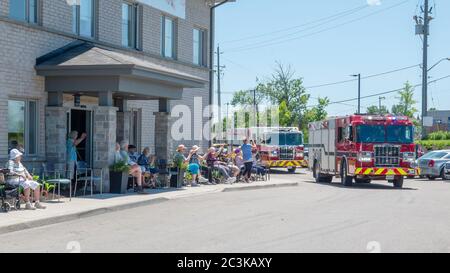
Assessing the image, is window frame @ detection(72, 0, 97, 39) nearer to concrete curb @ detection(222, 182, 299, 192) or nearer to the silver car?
concrete curb @ detection(222, 182, 299, 192)

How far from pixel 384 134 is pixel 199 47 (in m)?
8.48

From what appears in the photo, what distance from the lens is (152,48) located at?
78.8ft

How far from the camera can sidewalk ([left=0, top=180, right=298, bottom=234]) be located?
40.7ft

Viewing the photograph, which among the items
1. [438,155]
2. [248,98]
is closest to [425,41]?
[438,155]

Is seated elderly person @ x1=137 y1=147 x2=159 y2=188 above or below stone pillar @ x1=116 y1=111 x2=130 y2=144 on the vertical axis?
below

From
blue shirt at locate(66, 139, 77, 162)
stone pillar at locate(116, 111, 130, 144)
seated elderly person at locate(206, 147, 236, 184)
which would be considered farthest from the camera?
seated elderly person at locate(206, 147, 236, 184)

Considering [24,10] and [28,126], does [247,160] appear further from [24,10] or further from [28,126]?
[24,10]

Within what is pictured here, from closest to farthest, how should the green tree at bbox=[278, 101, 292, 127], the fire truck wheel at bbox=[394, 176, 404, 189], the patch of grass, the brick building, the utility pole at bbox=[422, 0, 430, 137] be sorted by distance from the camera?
the brick building
the fire truck wheel at bbox=[394, 176, 404, 189]
the utility pole at bbox=[422, 0, 430, 137]
the patch of grass
the green tree at bbox=[278, 101, 292, 127]

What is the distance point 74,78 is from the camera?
1809cm

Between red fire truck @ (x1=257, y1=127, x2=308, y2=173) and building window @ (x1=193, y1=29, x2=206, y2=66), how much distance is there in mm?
10277

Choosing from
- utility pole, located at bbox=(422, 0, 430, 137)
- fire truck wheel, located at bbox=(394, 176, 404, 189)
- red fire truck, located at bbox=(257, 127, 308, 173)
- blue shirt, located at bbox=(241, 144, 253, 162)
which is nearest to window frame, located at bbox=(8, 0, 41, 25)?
blue shirt, located at bbox=(241, 144, 253, 162)
